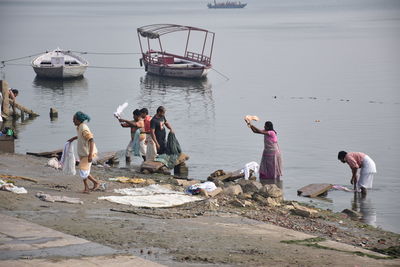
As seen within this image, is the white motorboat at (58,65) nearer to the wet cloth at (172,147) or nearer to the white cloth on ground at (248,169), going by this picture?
the wet cloth at (172,147)

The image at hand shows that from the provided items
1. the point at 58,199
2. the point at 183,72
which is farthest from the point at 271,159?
the point at 183,72

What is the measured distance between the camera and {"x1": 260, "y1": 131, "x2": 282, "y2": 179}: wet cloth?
740 inches

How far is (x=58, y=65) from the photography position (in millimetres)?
47688

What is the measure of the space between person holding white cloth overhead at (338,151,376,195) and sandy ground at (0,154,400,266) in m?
2.52

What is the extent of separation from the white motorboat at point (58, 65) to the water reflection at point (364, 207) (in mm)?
31074

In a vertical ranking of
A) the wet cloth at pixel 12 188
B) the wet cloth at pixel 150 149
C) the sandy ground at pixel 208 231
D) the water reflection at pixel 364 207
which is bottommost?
the water reflection at pixel 364 207

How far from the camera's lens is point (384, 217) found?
1695 cm

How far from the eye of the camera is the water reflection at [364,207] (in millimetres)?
16469

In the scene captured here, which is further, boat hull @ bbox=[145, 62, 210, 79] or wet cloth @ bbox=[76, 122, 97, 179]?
boat hull @ bbox=[145, 62, 210, 79]

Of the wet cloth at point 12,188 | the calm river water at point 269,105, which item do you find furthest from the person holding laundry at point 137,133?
the wet cloth at point 12,188

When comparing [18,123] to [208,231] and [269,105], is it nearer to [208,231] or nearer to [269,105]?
[269,105]

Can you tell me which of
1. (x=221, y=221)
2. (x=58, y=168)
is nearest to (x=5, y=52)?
(x=58, y=168)

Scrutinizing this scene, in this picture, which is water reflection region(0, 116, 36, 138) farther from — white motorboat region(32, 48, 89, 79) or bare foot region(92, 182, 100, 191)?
white motorboat region(32, 48, 89, 79)

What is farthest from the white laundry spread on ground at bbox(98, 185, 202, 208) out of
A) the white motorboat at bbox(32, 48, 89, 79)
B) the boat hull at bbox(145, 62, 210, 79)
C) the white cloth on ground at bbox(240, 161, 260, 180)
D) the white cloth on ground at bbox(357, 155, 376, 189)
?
the boat hull at bbox(145, 62, 210, 79)
